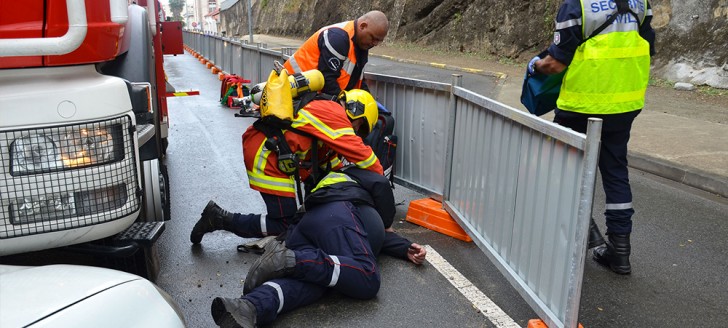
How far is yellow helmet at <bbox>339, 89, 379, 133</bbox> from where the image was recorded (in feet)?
14.9

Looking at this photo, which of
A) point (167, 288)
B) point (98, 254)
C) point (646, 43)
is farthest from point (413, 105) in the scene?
point (98, 254)

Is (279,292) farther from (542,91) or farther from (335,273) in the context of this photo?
(542,91)

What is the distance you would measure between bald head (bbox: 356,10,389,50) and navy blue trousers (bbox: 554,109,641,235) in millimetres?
1928

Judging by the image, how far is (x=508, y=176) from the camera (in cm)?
376

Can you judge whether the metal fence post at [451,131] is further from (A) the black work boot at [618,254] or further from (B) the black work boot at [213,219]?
(B) the black work boot at [213,219]

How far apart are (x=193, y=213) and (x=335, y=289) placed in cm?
219

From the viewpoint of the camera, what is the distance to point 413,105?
5355 mm

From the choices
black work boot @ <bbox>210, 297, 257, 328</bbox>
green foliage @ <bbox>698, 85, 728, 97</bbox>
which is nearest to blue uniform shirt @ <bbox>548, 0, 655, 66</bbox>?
black work boot @ <bbox>210, 297, 257, 328</bbox>

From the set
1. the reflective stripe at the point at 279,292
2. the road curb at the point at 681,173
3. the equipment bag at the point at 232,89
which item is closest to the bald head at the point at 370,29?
the reflective stripe at the point at 279,292

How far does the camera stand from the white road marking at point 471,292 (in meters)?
3.52

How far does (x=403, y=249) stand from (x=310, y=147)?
0.92m

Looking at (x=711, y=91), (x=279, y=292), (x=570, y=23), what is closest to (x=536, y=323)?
(x=279, y=292)

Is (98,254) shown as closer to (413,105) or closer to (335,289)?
(335,289)

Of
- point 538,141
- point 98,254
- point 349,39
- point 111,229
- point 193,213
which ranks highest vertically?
point 349,39
